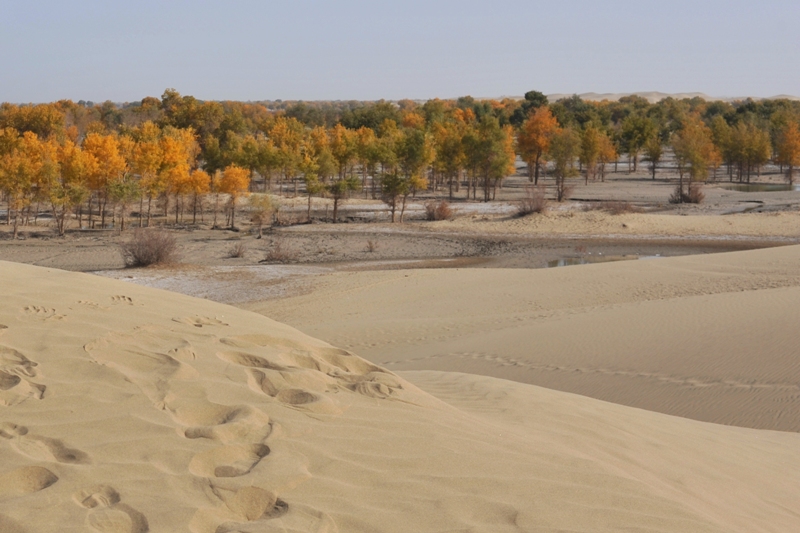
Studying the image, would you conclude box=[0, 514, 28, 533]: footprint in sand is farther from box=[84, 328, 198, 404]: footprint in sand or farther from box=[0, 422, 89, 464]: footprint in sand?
box=[84, 328, 198, 404]: footprint in sand

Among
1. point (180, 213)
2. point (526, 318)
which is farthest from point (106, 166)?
point (526, 318)

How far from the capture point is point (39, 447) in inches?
137

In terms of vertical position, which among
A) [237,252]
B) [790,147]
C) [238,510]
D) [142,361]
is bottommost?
[237,252]

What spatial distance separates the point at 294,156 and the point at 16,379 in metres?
50.2

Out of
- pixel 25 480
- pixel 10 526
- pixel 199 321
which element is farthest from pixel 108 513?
pixel 199 321

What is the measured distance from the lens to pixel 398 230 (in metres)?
40.2

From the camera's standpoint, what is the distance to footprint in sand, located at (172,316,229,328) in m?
5.85

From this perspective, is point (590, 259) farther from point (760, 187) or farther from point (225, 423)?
point (760, 187)

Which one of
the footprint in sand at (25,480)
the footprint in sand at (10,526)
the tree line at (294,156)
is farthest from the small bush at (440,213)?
the footprint in sand at (10,526)

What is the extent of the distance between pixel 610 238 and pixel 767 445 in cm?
3042

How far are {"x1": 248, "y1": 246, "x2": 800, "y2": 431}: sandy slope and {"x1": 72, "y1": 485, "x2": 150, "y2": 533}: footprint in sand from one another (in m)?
6.67

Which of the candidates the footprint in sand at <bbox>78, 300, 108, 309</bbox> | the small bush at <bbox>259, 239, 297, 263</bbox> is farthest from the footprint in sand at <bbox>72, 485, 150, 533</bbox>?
the small bush at <bbox>259, 239, 297, 263</bbox>

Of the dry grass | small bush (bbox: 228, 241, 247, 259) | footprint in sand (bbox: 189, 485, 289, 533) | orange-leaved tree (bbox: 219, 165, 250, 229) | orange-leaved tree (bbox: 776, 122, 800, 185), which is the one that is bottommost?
small bush (bbox: 228, 241, 247, 259)

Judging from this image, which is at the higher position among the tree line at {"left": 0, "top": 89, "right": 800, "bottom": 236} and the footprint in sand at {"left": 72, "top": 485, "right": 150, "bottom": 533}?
the tree line at {"left": 0, "top": 89, "right": 800, "bottom": 236}
